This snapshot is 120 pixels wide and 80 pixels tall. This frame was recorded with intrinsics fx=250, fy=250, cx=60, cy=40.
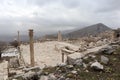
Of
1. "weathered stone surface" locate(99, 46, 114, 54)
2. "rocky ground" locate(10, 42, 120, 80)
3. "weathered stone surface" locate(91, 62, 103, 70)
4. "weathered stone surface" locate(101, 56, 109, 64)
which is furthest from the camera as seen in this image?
"weathered stone surface" locate(99, 46, 114, 54)

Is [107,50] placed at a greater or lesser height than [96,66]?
greater

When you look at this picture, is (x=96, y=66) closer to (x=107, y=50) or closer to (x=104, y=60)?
(x=104, y=60)

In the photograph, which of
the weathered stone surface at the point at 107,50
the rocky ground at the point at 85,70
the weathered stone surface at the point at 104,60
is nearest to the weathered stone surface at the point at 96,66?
the rocky ground at the point at 85,70

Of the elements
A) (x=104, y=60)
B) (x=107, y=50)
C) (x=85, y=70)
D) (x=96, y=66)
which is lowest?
(x=85, y=70)

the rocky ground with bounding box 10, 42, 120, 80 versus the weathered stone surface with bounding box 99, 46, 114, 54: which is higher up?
the weathered stone surface with bounding box 99, 46, 114, 54

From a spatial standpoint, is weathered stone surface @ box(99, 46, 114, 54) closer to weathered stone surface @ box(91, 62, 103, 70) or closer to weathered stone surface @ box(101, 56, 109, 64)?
weathered stone surface @ box(101, 56, 109, 64)

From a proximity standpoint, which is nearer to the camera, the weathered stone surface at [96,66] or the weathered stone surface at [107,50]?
the weathered stone surface at [96,66]

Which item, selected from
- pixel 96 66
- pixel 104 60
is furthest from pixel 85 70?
pixel 104 60

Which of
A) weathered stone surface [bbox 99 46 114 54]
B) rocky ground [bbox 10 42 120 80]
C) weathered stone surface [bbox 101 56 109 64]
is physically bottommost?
rocky ground [bbox 10 42 120 80]

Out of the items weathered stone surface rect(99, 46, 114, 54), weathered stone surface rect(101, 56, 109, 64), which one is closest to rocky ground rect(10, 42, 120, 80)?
weathered stone surface rect(101, 56, 109, 64)

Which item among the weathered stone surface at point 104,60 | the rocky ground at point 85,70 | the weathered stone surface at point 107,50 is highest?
the weathered stone surface at point 107,50

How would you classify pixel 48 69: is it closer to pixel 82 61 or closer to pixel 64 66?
pixel 64 66

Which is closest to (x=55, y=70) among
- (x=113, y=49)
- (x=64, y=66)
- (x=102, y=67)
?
(x=64, y=66)

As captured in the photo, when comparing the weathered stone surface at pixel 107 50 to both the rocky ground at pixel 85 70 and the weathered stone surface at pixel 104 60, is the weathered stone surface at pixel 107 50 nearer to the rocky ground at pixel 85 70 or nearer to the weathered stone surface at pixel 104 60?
the rocky ground at pixel 85 70
